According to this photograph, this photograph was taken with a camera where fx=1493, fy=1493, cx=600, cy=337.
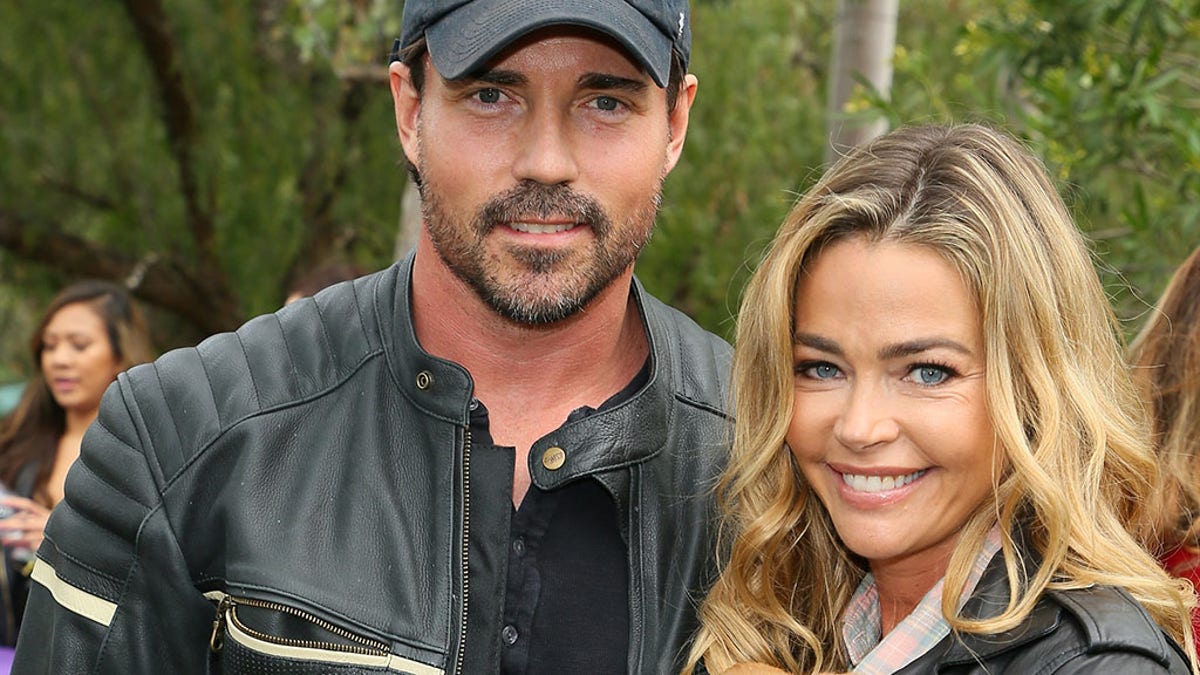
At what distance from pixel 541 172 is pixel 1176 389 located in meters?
1.65

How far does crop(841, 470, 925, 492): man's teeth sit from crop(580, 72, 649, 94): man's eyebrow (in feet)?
2.33

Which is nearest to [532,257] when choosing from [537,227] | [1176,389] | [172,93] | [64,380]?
[537,227]

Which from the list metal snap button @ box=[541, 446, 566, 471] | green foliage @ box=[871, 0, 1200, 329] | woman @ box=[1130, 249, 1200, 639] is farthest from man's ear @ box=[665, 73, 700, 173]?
green foliage @ box=[871, 0, 1200, 329]


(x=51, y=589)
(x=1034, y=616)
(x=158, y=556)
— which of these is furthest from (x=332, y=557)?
(x=1034, y=616)

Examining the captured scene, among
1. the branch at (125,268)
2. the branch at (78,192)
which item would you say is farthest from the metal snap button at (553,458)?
the branch at (78,192)

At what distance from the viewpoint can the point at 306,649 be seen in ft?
7.35

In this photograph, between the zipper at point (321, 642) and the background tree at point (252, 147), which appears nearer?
the zipper at point (321, 642)

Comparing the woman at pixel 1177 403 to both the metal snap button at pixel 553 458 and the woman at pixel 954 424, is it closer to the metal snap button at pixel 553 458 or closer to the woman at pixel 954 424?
the woman at pixel 954 424

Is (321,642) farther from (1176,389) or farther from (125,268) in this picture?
(125,268)

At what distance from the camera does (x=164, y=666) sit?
2.36 meters

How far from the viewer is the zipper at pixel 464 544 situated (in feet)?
7.40

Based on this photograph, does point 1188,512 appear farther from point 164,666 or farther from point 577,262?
point 164,666

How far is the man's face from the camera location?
2.37 meters

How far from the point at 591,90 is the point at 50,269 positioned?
7.63m
